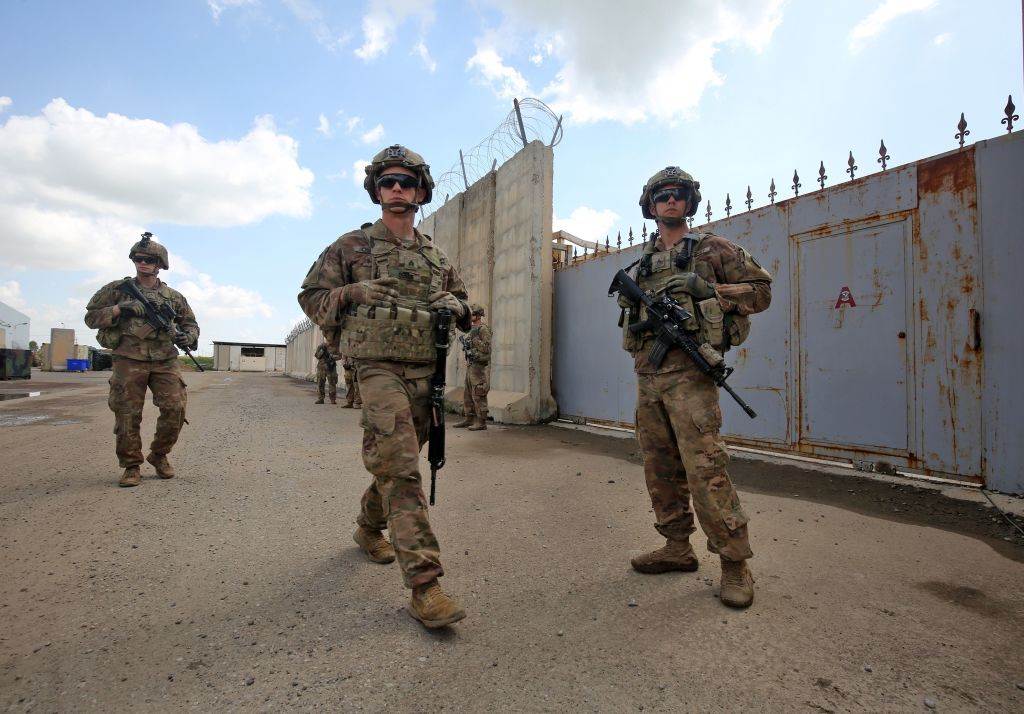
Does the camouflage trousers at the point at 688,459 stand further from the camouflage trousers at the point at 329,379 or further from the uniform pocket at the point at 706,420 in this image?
the camouflage trousers at the point at 329,379

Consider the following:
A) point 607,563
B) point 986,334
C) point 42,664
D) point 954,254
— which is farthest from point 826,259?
point 42,664

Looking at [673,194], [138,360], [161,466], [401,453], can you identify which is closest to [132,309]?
[138,360]

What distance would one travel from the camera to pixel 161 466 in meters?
4.24

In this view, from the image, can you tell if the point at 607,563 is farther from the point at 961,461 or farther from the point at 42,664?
the point at 961,461

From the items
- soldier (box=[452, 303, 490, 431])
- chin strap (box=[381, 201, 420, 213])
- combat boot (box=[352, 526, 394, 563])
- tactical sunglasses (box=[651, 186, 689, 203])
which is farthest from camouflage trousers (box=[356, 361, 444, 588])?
soldier (box=[452, 303, 490, 431])

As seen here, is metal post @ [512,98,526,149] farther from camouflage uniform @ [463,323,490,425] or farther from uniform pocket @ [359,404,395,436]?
uniform pocket @ [359,404,395,436]

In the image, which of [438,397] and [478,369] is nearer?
[438,397]

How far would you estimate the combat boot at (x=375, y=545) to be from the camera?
100.0 inches

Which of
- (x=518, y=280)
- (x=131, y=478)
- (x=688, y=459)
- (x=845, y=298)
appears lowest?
(x=131, y=478)

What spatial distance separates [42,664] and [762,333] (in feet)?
18.1

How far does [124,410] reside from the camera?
13.4ft

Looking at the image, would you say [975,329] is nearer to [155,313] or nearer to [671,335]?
[671,335]

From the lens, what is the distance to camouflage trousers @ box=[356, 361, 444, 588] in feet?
6.43

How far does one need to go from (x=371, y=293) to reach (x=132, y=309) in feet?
10.2
